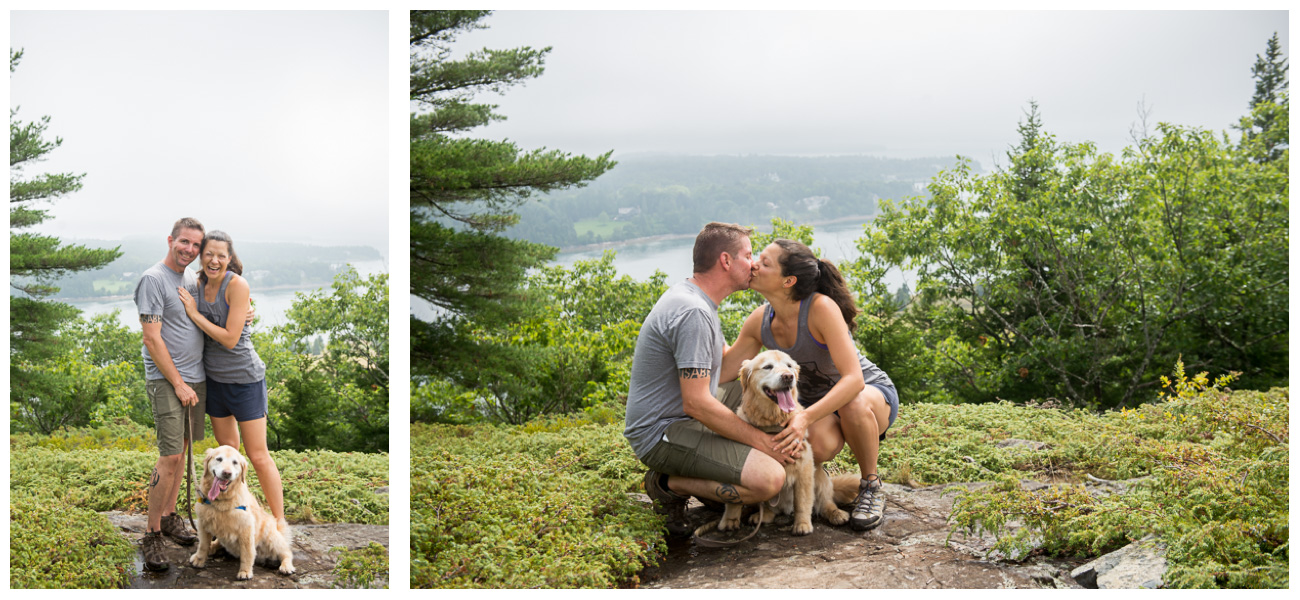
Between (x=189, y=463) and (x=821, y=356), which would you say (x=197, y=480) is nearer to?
(x=189, y=463)

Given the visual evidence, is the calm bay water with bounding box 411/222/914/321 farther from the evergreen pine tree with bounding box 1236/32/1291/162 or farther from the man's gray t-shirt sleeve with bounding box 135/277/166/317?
the man's gray t-shirt sleeve with bounding box 135/277/166/317

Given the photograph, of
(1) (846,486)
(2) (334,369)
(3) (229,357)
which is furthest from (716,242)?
(2) (334,369)

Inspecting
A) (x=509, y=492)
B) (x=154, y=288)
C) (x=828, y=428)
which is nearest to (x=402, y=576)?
(x=509, y=492)

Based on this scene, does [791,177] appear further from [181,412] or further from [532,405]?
[181,412]

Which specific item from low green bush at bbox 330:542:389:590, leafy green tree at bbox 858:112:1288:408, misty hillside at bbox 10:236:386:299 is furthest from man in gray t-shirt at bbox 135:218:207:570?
leafy green tree at bbox 858:112:1288:408

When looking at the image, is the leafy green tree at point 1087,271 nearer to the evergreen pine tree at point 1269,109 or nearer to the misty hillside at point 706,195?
the evergreen pine tree at point 1269,109

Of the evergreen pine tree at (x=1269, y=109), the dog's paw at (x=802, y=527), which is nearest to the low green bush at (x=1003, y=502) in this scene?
the dog's paw at (x=802, y=527)

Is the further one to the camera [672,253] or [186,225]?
[672,253]
